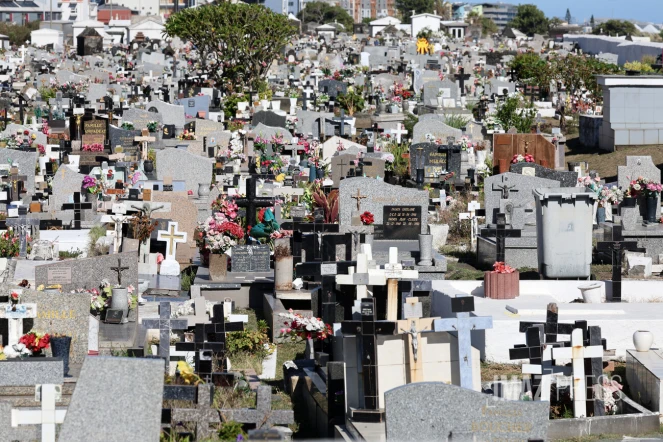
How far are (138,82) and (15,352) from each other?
1179 inches

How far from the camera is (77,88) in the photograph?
1359 inches

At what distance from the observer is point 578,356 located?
8.70 meters

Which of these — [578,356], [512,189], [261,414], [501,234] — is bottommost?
[261,414]

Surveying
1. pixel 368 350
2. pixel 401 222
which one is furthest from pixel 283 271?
pixel 368 350

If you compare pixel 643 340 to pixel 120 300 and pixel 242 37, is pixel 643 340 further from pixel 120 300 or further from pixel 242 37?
pixel 242 37

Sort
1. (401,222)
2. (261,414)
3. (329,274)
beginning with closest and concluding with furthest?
(261,414) < (329,274) < (401,222)

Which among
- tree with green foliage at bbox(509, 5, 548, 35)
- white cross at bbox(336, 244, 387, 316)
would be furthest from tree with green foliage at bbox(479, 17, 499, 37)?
white cross at bbox(336, 244, 387, 316)

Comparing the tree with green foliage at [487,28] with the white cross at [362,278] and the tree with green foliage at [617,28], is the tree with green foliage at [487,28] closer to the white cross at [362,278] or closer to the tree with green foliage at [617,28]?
the tree with green foliage at [617,28]

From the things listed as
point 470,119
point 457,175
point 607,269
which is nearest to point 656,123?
point 470,119

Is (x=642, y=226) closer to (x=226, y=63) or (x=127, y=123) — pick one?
(x=127, y=123)

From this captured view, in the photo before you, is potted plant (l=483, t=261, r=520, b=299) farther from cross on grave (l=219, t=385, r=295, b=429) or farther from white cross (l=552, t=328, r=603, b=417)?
cross on grave (l=219, t=385, r=295, b=429)

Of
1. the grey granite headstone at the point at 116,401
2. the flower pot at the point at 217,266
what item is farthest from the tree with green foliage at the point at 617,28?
the grey granite headstone at the point at 116,401

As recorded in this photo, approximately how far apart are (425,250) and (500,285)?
6.27 ft

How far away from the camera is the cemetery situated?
7926 millimetres
